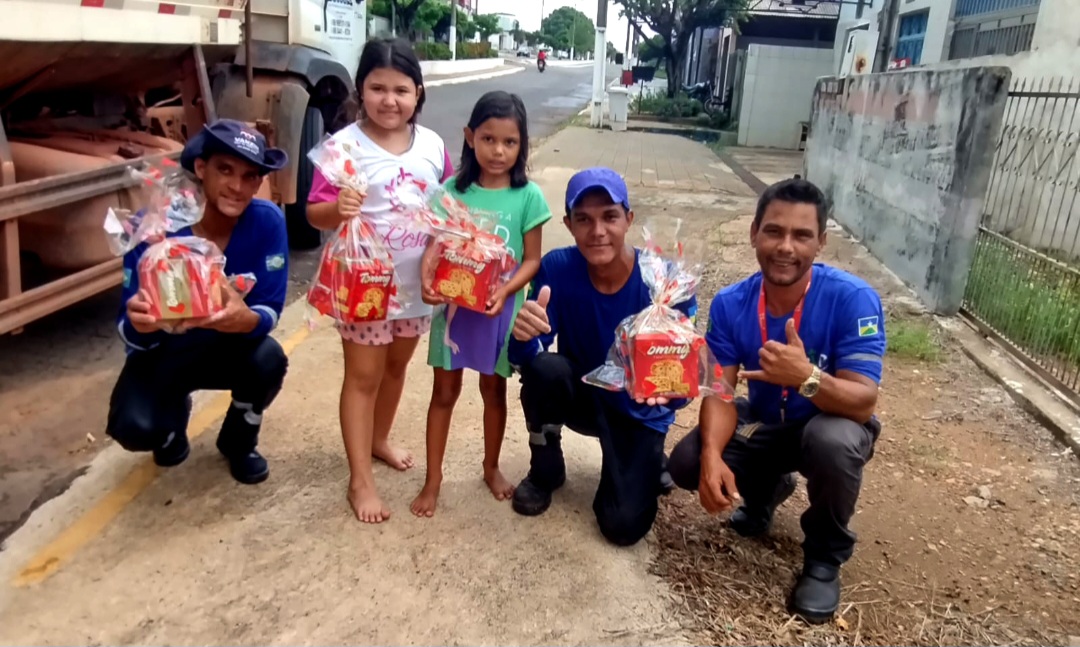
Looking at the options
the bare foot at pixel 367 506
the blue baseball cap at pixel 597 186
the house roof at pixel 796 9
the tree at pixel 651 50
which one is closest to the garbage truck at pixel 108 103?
the bare foot at pixel 367 506

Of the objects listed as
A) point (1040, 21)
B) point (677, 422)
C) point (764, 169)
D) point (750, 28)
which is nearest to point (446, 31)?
point (750, 28)

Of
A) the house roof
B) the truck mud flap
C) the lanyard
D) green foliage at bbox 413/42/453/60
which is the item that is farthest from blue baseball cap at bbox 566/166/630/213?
green foliage at bbox 413/42/453/60

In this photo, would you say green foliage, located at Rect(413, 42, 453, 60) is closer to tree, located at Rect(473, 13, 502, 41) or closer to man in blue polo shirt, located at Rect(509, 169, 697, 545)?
tree, located at Rect(473, 13, 502, 41)

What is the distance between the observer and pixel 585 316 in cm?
285

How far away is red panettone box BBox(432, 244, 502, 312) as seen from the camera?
102 inches

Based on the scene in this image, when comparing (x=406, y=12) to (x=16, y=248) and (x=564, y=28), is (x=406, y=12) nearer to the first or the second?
(x=16, y=248)

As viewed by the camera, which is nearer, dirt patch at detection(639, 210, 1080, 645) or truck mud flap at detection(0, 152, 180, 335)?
dirt patch at detection(639, 210, 1080, 645)

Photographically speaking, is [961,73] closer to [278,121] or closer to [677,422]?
[677,422]

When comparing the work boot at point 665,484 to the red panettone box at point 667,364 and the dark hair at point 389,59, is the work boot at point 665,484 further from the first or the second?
the dark hair at point 389,59

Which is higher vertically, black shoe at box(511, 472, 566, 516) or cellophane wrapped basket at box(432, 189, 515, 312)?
cellophane wrapped basket at box(432, 189, 515, 312)

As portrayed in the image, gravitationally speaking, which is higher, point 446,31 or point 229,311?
point 446,31

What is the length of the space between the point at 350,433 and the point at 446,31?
161 feet

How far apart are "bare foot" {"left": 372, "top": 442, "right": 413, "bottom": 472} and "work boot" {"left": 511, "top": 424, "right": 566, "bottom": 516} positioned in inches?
19.0

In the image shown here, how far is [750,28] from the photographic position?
28.3 meters
